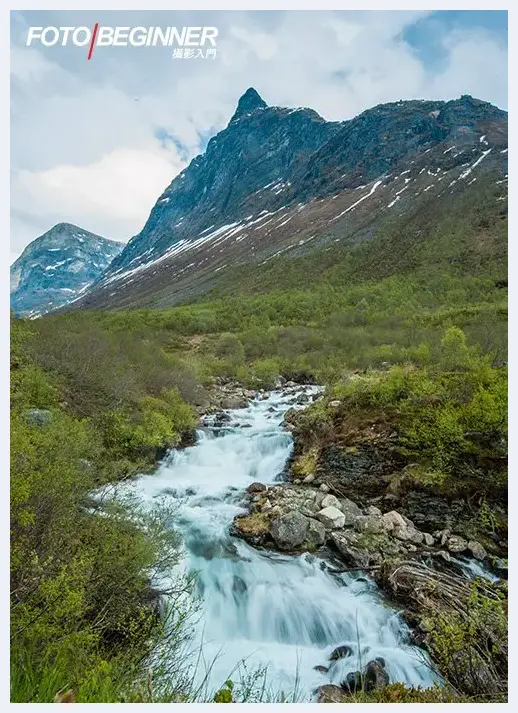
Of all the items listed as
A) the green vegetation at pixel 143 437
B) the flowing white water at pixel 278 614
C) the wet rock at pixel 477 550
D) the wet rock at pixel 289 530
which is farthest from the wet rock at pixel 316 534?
the wet rock at pixel 477 550

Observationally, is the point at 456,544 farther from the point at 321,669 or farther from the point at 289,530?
the point at 321,669

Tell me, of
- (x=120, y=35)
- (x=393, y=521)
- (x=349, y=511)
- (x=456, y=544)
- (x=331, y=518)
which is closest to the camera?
(x=120, y=35)

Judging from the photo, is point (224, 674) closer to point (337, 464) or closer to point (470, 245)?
point (337, 464)

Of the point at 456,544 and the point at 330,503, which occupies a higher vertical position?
the point at 330,503

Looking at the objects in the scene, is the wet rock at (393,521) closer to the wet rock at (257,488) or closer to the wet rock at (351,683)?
the wet rock at (351,683)

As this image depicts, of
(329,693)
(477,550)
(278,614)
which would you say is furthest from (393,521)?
(329,693)

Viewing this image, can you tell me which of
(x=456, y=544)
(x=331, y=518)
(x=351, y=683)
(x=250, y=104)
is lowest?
(x=456, y=544)

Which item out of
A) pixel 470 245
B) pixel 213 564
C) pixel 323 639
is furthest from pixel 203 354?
pixel 470 245
